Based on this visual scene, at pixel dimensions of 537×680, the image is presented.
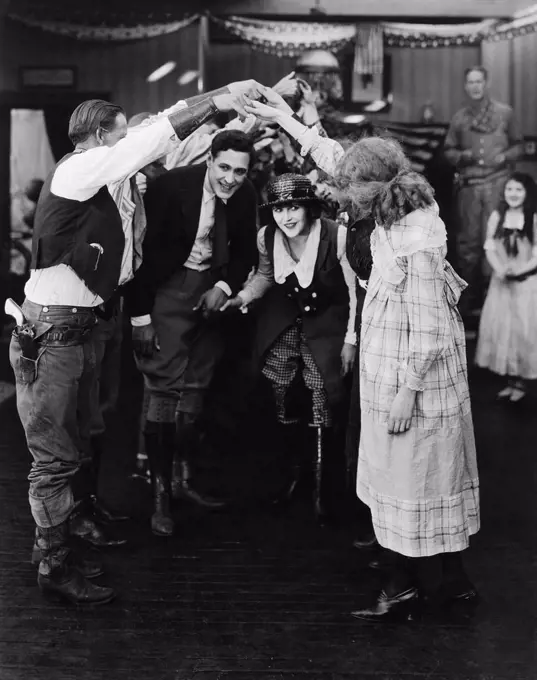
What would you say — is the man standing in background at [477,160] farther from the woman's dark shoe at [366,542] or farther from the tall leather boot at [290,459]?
the woman's dark shoe at [366,542]

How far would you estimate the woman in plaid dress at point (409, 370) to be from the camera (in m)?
2.83

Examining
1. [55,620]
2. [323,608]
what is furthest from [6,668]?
[323,608]

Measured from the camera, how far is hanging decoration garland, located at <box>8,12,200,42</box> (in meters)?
7.62

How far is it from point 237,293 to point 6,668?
5.86ft

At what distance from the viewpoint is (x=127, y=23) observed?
7.75 metres

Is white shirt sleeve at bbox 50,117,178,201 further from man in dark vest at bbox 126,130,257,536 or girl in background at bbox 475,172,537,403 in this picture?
girl in background at bbox 475,172,537,403

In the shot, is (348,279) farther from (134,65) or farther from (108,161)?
(134,65)

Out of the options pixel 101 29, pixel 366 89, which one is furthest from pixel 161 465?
pixel 366 89

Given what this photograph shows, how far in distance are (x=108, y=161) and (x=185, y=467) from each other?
1727mm

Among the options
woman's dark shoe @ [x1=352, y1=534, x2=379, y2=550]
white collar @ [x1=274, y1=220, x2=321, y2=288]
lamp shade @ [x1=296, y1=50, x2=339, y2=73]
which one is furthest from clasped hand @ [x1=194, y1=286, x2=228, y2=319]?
lamp shade @ [x1=296, y1=50, x2=339, y2=73]

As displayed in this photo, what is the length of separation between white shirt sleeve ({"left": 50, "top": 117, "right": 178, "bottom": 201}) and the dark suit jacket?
839 mm

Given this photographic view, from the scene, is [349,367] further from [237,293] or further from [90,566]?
[90,566]

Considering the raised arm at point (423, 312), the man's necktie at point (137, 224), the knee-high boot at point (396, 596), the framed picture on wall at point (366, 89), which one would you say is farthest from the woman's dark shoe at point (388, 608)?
the framed picture on wall at point (366, 89)

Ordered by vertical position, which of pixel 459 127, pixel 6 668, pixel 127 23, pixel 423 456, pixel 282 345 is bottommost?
pixel 6 668
